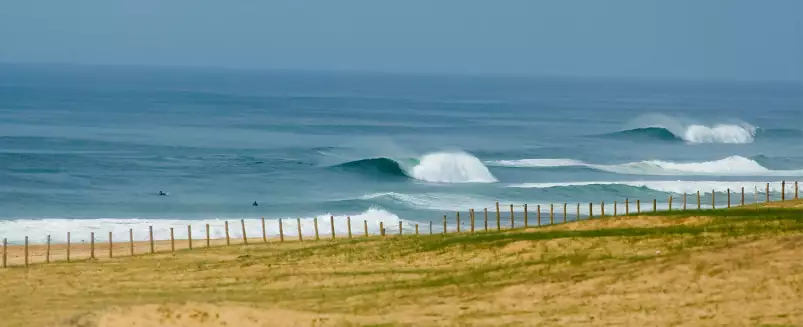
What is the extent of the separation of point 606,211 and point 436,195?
13260mm

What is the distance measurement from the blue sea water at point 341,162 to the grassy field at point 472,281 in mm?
16112

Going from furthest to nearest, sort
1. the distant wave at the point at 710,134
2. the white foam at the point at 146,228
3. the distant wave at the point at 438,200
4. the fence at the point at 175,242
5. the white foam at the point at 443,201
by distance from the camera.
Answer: the distant wave at the point at 710,134 → the distant wave at the point at 438,200 → the white foam at the point at 443,201 → the white foam at the point at 146,228 → the fence at the point at 175,242

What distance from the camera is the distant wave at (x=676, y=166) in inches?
3179

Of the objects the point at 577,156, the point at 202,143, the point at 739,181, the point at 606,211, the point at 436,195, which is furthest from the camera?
the point at 202,143

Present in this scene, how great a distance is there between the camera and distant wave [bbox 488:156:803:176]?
8075 cm

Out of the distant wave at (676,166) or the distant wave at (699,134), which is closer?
the distant wave at (676,166)

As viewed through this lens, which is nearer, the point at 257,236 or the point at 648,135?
the point at 257,236

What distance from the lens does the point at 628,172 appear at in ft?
267

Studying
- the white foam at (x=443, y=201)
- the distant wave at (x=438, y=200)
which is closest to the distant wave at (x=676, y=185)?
the distant wave at (x=438, y=200)

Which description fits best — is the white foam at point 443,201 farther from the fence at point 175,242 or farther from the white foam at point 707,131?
the white foam at point 707,131

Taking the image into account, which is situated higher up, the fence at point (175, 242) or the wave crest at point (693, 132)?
the wave crest at point (693, 132)

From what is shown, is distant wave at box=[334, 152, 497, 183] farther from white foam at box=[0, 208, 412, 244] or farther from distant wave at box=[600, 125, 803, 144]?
distant wave at box=[600, 125, 803, 144]

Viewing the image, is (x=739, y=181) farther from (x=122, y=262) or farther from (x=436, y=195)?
(x=122, y=262)

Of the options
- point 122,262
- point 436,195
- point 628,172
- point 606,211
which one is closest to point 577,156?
point 628,172
